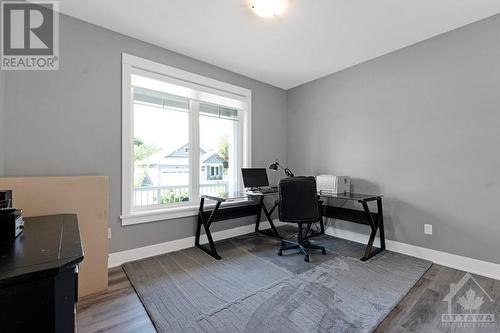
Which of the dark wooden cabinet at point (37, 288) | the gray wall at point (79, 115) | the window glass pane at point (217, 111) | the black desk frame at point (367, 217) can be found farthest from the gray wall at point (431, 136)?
the dark wooden cabinet at point (37, 288)

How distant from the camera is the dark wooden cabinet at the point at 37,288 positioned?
668 mm

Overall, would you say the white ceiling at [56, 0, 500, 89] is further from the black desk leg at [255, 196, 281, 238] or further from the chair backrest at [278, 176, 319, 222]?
the black desk leg at [255, 196, 281, 238]

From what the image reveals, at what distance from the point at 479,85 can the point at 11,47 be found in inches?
182

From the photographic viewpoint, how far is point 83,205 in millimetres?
2047

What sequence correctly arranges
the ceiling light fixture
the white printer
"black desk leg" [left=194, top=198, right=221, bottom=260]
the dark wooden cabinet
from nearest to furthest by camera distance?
the dark wooden cabinet < the ceiling light fixture < "black desk leg" [left=194, top=198, right=221, bottom=260] < the white printer

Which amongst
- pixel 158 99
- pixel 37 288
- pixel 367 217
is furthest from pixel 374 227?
pixel 158 99

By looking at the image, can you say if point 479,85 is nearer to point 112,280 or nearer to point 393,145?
point 393,145

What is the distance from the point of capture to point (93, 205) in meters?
2.10

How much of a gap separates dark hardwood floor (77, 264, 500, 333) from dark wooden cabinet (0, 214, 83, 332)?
106 centimetres

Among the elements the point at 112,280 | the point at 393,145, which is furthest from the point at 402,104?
the point at 112,280

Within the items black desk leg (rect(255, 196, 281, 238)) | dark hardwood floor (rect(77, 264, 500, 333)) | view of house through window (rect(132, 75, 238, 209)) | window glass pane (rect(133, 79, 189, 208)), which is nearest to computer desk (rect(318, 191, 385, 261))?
dark hardwood floor (rect(77, 264, 500, 333))

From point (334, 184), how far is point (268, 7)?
91.0 inches

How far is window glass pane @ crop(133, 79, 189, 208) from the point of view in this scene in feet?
9.89

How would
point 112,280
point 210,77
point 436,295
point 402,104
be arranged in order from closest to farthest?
point 436,295 < point 112,280 < point 402,104 < point 210,77
